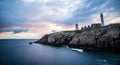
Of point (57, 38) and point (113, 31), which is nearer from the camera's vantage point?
point (113, 31)

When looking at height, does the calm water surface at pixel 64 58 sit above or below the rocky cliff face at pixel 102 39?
below

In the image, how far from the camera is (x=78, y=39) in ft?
133

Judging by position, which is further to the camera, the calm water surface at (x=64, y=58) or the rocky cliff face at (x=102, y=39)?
the rocky cliff face at (x=102, y=39)

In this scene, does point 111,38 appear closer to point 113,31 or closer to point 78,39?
point 113,31

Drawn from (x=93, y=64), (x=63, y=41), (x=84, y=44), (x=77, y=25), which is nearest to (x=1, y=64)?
(x=93, y=64)

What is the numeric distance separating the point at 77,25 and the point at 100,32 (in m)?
35.5

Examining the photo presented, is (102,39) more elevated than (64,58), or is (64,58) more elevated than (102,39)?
(102,39)

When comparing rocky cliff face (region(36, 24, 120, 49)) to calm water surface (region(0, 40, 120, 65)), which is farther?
rocky cliff face (region(36, 24, 120, 49))

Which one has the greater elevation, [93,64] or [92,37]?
[92,37]

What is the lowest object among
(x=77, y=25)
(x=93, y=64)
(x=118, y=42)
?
(x=93, y=64)

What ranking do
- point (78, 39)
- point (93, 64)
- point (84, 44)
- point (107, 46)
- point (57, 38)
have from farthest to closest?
1. point (57, 38)
2. point (78, 39)
3. point (84, 44)
4. point (107, 46)
5. point (93, 64)

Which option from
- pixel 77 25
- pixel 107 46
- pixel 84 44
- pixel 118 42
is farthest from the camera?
pixel 77 25

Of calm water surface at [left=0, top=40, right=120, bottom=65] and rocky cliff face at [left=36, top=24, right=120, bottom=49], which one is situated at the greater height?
rocky cliff face at [left=36, top=24, right=120, bottom=49]

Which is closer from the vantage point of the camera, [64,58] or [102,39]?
[64,58]
